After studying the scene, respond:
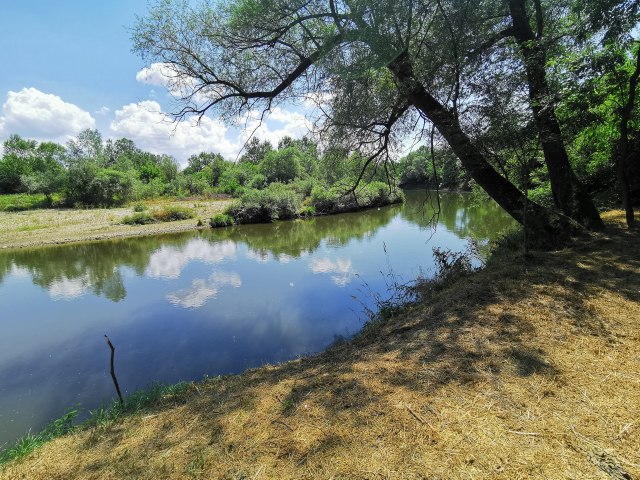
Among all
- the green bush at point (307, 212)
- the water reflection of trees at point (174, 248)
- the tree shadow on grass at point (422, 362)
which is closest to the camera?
the tree shadow on grass at point (422, 362)

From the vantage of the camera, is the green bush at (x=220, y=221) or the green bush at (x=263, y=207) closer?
the green bush at (x=220, y=221)

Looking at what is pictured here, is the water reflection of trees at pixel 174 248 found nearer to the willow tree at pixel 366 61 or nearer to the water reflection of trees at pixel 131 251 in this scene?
the water reflection of trees at pixel 131 251

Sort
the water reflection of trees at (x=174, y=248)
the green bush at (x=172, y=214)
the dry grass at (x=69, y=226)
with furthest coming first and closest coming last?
the green bush at (x=172, y=214), the dry grass at (x=69, y=226), the water reflection of trees at (x=174, y=248)

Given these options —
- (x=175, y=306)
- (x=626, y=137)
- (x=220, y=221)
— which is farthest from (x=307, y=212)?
(x=626, y=137)

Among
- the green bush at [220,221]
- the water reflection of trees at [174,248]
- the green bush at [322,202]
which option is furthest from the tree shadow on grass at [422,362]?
the green bush at [322,202]

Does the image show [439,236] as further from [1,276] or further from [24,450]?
[1,276]

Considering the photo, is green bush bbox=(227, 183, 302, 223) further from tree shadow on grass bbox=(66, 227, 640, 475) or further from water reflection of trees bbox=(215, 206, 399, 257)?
tree shadow on grass bbox=(66, 227, 640, 475)

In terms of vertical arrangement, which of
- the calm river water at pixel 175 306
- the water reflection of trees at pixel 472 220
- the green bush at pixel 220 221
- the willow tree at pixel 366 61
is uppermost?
the willow tree at pixel 366 61

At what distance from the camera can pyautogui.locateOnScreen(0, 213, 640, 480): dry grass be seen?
1.99 metres

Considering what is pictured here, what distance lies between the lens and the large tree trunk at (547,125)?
601 centimetres

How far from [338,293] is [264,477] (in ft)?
24.5

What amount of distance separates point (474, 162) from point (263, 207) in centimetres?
2214

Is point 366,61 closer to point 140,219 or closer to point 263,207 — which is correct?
point 263,207

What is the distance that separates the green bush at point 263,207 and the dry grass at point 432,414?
2349cm
